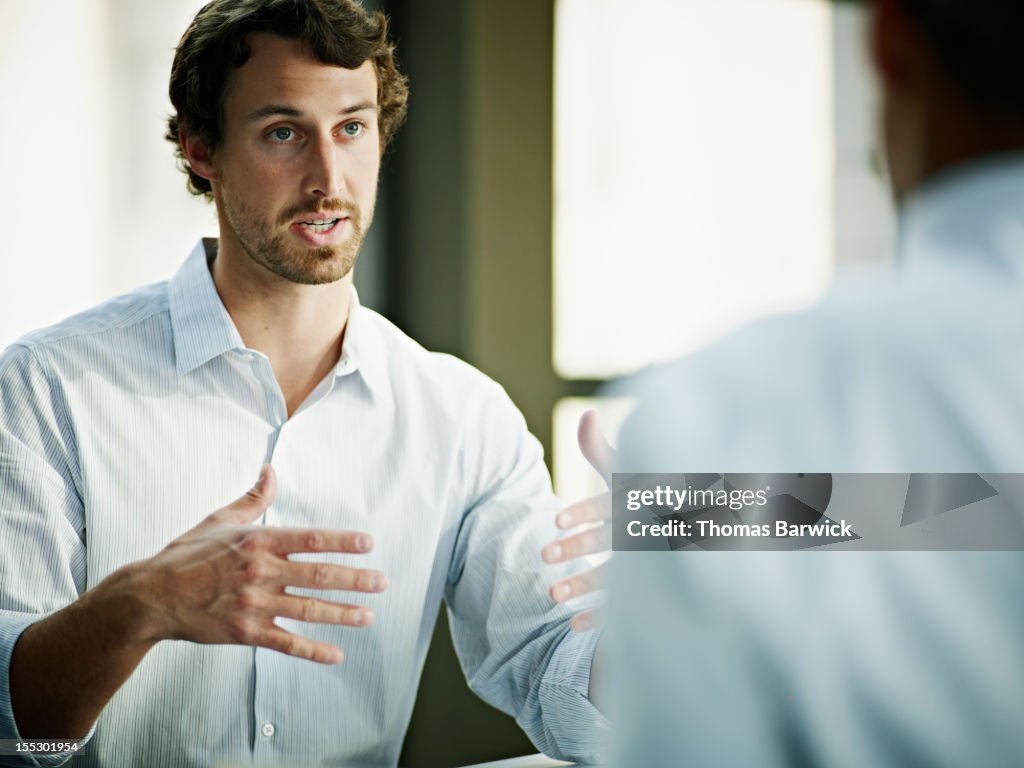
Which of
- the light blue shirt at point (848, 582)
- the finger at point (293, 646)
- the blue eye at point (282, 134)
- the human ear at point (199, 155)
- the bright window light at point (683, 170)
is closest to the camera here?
the light blue shirt at point (848, 582)

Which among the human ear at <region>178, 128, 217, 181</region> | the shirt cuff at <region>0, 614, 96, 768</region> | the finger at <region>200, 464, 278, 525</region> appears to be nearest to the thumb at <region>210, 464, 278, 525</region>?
the finger at <region>200, 464, 278, 525</region>

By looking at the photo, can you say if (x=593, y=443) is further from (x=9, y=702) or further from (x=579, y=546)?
(x=9, y=702)

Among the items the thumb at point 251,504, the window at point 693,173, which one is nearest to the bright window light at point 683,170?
the window at point 693,173

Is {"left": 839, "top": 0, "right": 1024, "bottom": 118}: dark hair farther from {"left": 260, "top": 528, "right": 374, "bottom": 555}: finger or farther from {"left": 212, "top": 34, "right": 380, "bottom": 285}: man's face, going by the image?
{"left": 212, "top": 34, "right": 380, "bottom": 285}: man's face

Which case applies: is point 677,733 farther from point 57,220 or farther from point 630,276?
point 630,276

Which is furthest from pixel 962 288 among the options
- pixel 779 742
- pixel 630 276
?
pixel 630 276

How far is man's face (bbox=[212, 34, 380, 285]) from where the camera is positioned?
1364 millimetres

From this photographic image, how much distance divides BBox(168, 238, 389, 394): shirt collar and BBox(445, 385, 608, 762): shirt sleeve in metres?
0.17

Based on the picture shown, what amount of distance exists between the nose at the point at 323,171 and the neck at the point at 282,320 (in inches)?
5.0

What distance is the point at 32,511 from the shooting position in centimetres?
114

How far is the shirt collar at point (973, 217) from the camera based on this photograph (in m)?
0.37

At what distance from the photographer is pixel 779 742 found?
341 millimetres

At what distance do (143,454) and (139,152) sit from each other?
81cm

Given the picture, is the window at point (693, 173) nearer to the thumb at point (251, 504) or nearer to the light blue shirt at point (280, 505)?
the light blue shirt at point (280, 505)
